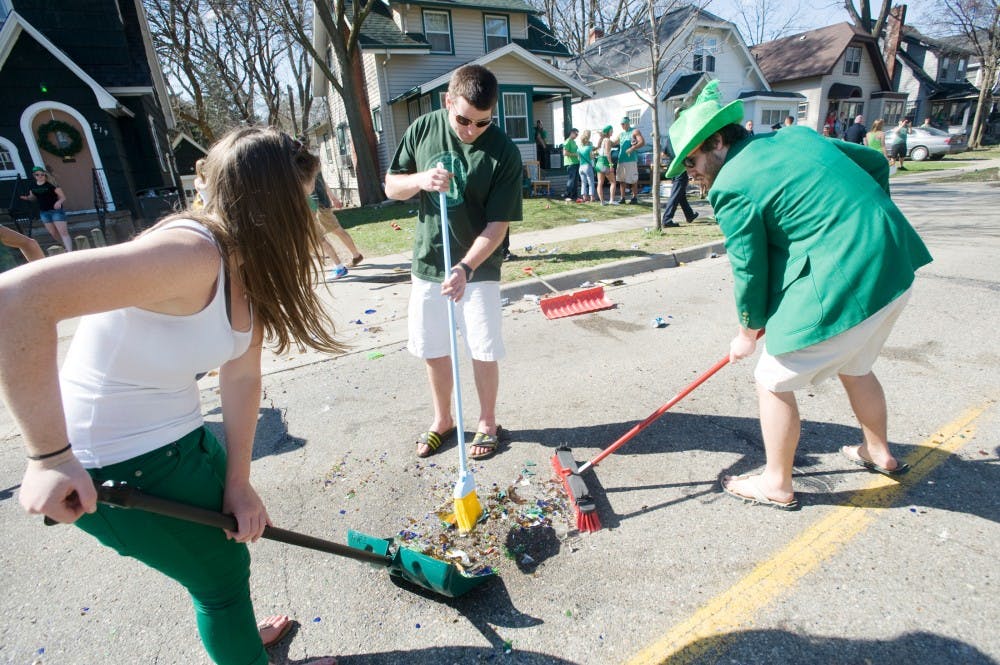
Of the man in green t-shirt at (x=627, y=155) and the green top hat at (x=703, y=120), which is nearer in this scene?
the green top hat at (x=703, y=120)

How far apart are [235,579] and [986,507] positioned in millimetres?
3280

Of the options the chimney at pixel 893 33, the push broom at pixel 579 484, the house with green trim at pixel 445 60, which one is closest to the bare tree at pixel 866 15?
the chimney at pixel 893 33

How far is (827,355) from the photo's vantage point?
227 centimetres

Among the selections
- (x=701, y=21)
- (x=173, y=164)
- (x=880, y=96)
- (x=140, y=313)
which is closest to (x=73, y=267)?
(x=140, y=313)

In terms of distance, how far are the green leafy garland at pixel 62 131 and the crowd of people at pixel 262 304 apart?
1364 cm

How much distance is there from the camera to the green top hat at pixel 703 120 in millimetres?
2266

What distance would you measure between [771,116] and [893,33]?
57.5 feet

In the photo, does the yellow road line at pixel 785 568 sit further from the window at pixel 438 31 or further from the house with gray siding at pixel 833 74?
the house with gray siding at pixel 833 74

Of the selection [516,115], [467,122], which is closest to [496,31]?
[516,115]

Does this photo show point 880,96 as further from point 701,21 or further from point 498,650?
point 498,650

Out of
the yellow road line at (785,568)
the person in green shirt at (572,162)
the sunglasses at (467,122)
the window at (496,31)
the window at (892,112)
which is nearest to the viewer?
the yellow road line at (785,568)

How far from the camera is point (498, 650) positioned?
2.02 meters

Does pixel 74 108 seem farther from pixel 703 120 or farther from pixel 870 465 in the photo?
pixel 870 465

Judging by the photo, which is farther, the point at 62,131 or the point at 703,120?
the point at 62,131
